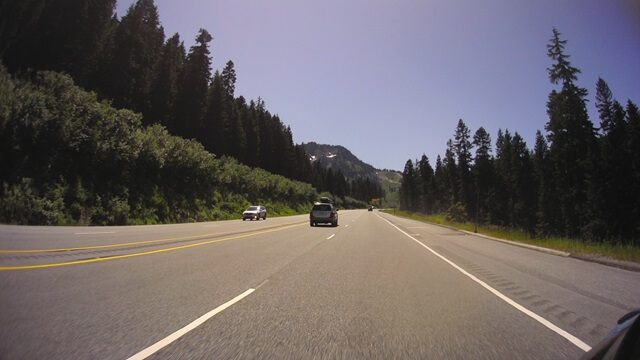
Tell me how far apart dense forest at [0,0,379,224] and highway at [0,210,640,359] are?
1705 cm

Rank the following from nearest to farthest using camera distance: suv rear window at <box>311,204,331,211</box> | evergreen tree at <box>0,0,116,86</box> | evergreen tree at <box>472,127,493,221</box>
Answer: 1. evergreen tree at <box>0,0,116,86</box>
2. suv rear window at <box>311,204,331,211</box>
3. evergreen tree at <box>472,127,493,221</box>

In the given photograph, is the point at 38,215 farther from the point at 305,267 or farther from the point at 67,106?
the point at 305,267

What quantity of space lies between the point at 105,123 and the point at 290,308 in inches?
1179

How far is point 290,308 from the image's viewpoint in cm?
543

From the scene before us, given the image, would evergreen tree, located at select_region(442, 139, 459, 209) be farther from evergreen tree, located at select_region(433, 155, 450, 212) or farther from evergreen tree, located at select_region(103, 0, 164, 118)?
evergreen tree, located at select_region(103, 0, 164, 118)

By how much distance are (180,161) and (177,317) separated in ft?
120

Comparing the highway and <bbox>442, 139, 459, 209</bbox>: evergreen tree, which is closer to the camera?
the highway

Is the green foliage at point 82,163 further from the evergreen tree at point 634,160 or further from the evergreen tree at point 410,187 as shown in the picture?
the evergreen tree at point 410,187

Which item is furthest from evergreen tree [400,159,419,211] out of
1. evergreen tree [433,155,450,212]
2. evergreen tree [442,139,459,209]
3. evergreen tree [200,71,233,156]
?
evergreen tree [200,71,233,156]

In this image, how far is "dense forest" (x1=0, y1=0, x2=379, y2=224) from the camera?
2270 centimetres

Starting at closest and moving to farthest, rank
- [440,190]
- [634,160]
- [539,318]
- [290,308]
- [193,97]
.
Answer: [539,318] < [290,308] < [634,160] < [193,97] < [440,190]

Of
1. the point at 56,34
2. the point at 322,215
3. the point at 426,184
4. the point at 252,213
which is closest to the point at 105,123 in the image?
the point at 56,34

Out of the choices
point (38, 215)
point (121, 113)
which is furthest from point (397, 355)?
point (121, 113)

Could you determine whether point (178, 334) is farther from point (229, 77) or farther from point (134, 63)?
point (229, 77)
